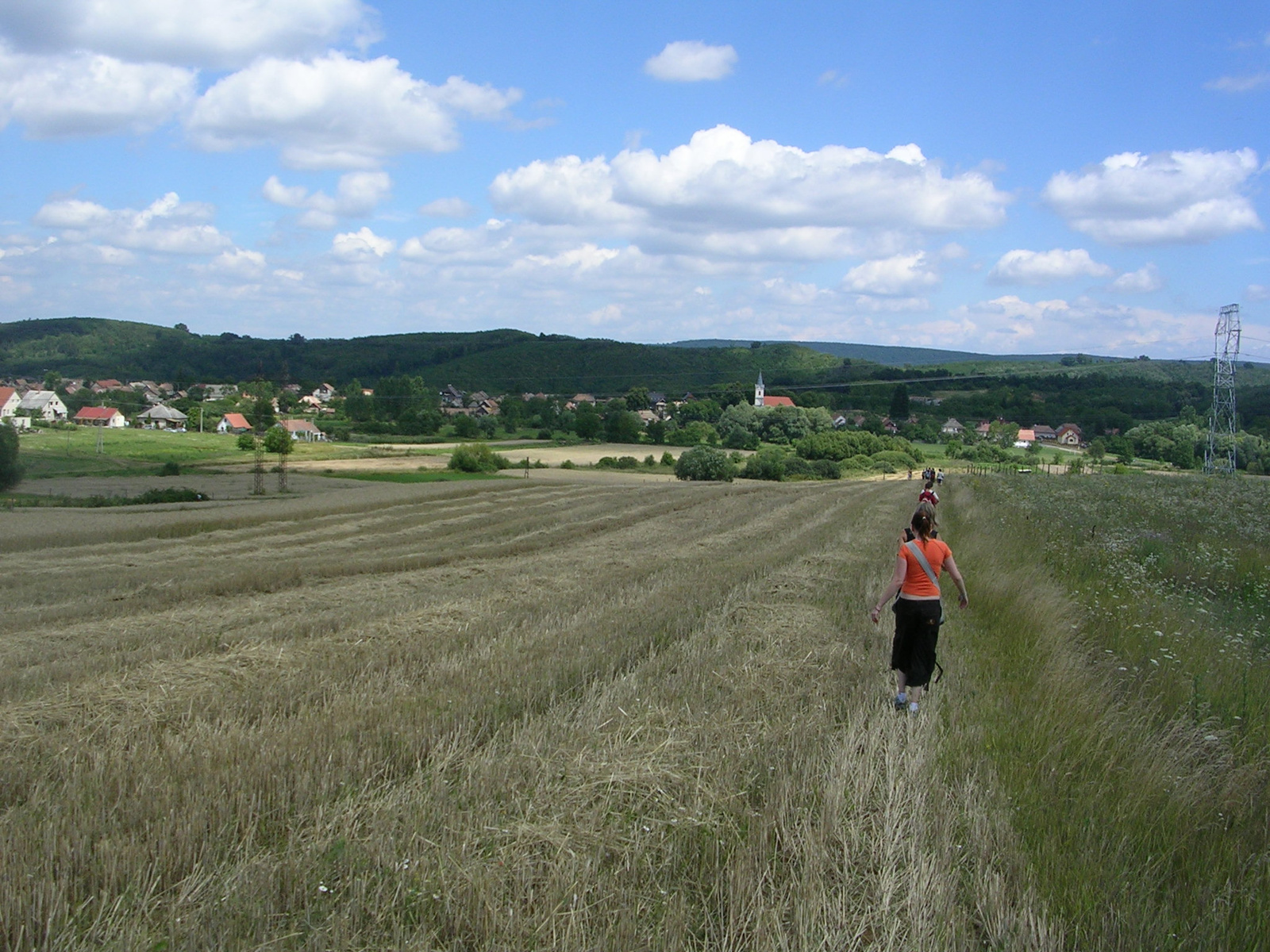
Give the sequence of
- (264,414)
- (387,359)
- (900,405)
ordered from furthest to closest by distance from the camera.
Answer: (387,359) < (900,405) < (264,414)

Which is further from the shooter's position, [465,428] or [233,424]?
[233,424]

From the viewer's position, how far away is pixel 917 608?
7930 millimetres

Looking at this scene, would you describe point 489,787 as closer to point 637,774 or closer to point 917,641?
point 637,774

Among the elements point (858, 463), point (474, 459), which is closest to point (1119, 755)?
point (474, 459)

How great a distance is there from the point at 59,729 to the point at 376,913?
477cm

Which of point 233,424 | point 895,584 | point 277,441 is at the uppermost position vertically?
point 895,584

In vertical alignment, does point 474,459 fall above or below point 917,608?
below

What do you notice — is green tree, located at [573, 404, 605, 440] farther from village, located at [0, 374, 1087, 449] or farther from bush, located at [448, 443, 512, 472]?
bush, located at [448, 443, 512, 472]

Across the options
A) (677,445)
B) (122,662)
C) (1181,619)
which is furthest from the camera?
(677,445)

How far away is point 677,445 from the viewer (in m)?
91.8

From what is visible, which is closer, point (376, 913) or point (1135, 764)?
point (376, 913)

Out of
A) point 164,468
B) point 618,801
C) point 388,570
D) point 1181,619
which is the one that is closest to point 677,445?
point 164,468

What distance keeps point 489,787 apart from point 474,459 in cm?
6332

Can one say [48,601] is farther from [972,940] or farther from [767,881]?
[972,940]
